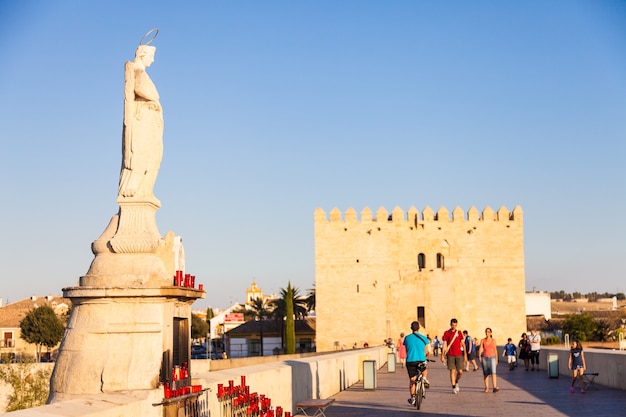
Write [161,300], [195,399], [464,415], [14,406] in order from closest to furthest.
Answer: [195,399], [161,300], [464,415], [14,406]

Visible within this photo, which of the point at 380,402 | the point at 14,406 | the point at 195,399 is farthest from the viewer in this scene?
the point at 14,406

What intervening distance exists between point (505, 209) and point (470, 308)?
244 inches

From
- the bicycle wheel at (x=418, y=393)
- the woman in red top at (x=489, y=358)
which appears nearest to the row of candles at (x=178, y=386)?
the bicycle wheel at (x=418, y=393)

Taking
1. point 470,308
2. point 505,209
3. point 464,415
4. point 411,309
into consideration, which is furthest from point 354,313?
point 464,415

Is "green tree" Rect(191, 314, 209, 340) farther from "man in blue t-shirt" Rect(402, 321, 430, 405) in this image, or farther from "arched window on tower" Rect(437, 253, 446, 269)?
"man in blue t-shirt" Rect(402, 321, 430, 405)

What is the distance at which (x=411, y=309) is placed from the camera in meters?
51.1

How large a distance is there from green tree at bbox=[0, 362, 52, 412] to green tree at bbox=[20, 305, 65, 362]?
130 ft

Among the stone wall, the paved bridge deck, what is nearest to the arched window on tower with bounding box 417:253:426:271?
the stone wall

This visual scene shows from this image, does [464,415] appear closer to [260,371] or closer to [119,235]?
[260,371]

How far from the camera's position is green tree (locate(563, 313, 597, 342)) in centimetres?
5984

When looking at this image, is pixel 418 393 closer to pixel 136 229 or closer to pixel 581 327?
pixel 136 229

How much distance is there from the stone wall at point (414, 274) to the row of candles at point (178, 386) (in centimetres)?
4297

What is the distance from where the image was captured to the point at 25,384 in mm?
18047

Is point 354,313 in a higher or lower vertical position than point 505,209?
lower
